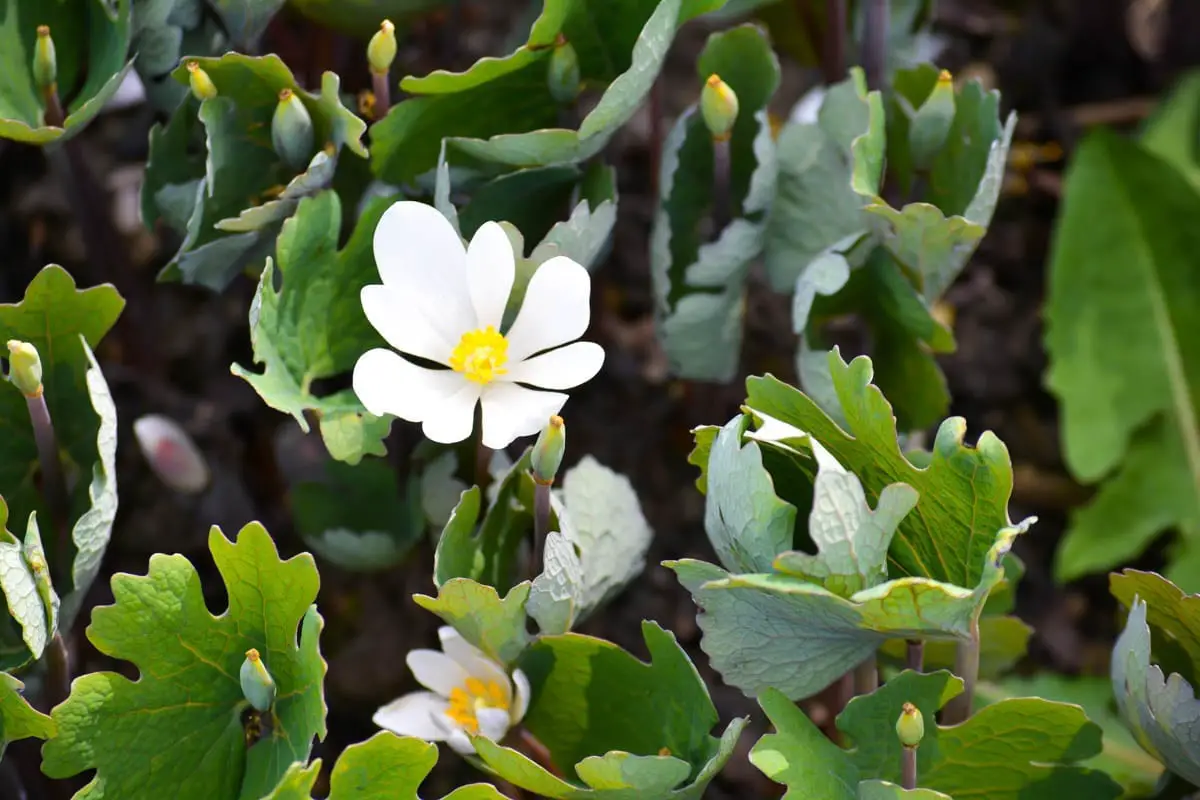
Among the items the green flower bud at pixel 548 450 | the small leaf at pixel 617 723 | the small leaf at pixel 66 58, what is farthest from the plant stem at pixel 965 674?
the small leaf at pixel 66 58

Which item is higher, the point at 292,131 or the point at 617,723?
the point at 292,131

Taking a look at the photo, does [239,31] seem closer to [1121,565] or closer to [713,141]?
[713,141]

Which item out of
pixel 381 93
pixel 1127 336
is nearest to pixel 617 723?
pixel 381 93

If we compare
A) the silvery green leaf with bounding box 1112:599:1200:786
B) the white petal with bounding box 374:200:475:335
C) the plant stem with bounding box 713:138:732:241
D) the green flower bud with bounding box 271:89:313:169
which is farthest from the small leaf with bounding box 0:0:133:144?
the silvery green leaf with bounding box 1112:599:1200:786

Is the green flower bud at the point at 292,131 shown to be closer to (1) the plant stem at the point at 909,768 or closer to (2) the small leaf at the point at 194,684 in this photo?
(2) the small leaf at the point at 194,684

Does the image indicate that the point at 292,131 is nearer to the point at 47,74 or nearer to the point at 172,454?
the point at 47,74

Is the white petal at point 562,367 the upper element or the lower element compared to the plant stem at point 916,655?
upper

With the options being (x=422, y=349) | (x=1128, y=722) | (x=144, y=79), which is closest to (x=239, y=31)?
(x=144, y=79)
